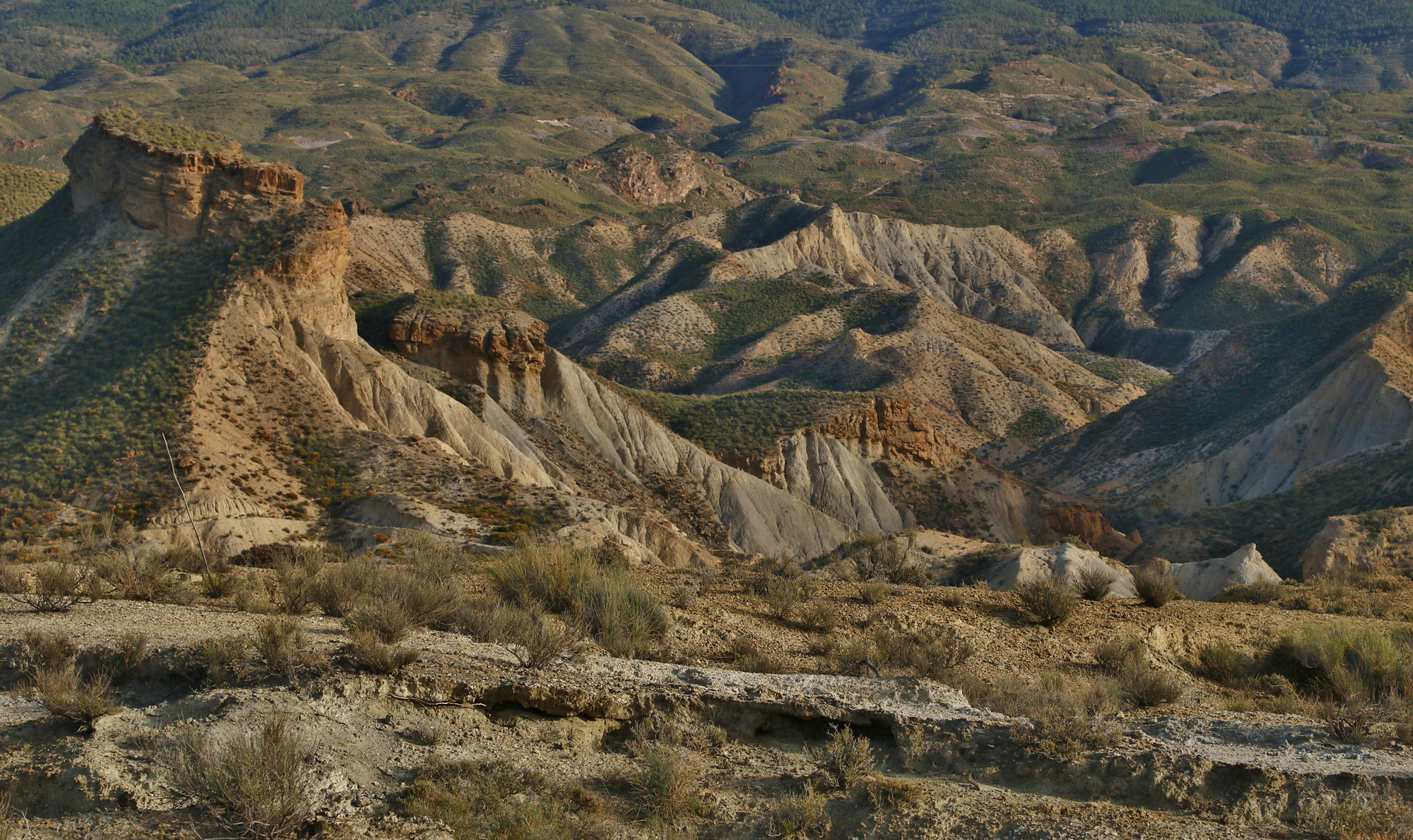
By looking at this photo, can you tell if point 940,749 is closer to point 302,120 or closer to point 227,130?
point 227,130

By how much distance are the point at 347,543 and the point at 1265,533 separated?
2921cm

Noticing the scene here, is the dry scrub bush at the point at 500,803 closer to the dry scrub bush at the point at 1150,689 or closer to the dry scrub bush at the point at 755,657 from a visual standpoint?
the dry scrub bush at the point at 755,657

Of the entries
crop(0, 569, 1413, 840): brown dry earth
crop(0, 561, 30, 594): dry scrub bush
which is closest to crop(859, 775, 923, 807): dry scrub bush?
crop(0, 569, 1413, 840): brown dry earth

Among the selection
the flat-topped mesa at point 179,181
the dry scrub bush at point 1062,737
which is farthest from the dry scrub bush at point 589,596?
the flat-topped mesa at point 179,181

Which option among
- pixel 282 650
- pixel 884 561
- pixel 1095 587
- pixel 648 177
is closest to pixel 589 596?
pixel 282 650

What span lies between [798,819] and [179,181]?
30.7m

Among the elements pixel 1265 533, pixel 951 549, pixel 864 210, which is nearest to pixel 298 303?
pixel 951 549

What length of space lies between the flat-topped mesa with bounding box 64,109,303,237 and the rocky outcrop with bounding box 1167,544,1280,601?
2706 centimetres

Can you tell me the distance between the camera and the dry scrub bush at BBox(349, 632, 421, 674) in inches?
371

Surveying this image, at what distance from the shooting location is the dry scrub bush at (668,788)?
28.0 ft

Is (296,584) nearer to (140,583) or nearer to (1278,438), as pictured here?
(140,583)

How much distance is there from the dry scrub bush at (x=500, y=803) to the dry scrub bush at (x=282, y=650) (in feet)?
5.53

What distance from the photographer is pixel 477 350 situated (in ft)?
131

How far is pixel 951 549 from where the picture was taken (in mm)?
32031
